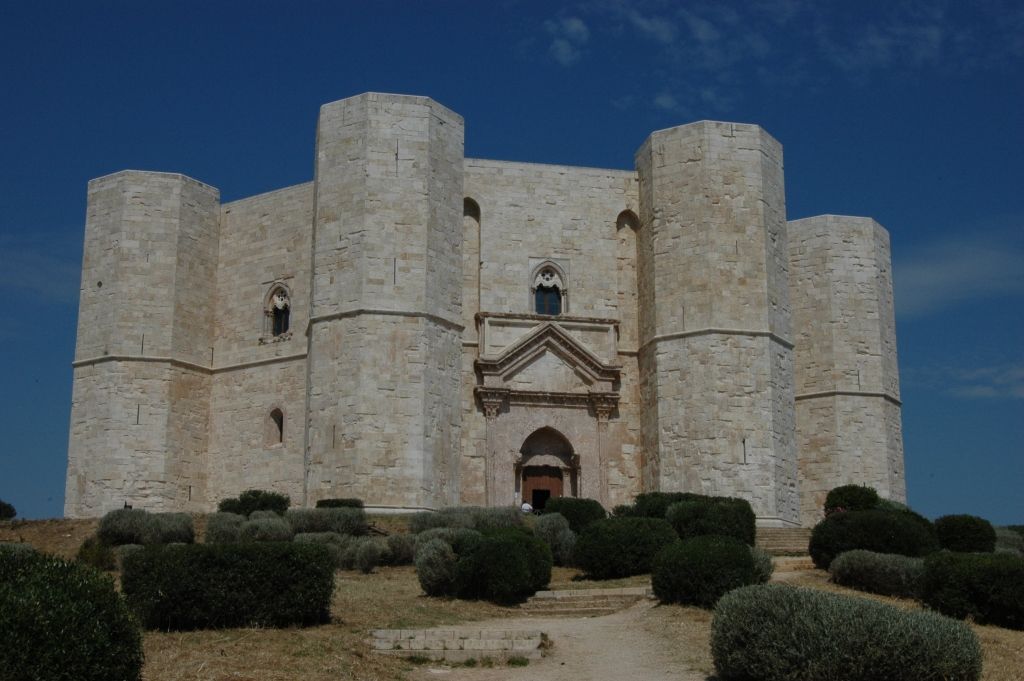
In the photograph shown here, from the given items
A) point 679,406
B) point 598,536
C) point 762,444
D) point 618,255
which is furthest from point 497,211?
point 598,536

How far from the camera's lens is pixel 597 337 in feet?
103

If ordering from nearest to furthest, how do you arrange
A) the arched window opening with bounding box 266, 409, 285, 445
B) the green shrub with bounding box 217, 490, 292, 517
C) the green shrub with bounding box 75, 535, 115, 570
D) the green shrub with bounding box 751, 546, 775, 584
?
the green shrub with bounding box 751, 546, 775, 584 → the green shrub with bounding box 75, 535, 115, 570 → the green shrub with bounding box 217, 490, 292, 517 → the arched window opening with bounding box 266, 409, 285, 445

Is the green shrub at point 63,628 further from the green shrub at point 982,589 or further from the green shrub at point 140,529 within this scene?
the green shrub at point 140,529

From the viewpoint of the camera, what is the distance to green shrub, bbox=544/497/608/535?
78.8 feet

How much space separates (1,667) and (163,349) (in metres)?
24.3

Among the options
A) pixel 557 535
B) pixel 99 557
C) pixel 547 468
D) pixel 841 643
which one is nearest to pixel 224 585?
pixel 841 643

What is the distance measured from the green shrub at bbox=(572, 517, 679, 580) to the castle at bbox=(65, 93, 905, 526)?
8477 millimetres

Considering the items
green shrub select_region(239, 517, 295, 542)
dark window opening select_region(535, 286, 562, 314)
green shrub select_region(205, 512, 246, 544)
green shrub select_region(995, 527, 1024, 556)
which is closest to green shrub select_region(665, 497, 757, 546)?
green shrub select_region(995, 527, 1024, 556)

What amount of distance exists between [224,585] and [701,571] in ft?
19.7

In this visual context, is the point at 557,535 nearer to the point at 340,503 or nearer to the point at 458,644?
the point at 340,503

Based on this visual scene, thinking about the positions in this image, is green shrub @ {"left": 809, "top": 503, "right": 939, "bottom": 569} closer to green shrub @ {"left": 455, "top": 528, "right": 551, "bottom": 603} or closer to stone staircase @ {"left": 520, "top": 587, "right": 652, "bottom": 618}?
stone staircase @ {"left": 520, "top": 587, "right": 652, "bottom": 618}

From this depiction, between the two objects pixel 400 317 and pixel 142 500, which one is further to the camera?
pixel 142 500

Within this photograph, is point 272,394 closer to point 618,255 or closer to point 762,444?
point 618,255

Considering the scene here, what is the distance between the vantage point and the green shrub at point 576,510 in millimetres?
24031
